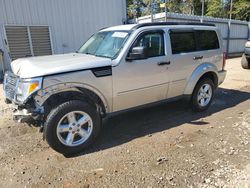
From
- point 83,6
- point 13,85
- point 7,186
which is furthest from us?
point 83,6

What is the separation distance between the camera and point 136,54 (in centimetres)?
387

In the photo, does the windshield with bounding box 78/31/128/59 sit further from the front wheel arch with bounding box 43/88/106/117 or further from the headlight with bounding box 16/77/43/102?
the headlight with bounding box 16/77/43/102

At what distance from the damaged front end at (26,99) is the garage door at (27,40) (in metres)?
7.24

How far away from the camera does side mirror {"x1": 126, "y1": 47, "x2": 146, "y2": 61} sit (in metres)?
3.84

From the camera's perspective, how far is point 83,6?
11.5 metres

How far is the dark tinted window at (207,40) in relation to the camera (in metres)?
5.18

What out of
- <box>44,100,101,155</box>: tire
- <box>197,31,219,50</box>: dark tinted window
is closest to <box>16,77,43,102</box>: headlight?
<box>44,100,101,155</box>: tire

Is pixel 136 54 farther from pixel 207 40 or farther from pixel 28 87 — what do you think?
pixel 207 40

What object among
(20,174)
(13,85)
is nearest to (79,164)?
(20,174)

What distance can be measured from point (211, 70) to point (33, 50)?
8.15 metres

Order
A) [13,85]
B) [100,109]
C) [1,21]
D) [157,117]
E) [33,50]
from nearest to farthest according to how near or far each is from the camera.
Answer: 1. [13,85]
2. [100,109]
3. [157,117]
4. [1,21]
5. [33,50]

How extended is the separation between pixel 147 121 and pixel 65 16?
8.14 metres

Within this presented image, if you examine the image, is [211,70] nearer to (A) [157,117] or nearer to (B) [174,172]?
(A) [157,117]

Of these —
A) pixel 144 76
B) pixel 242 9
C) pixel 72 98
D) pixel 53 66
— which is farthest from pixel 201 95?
pixel 242 9
